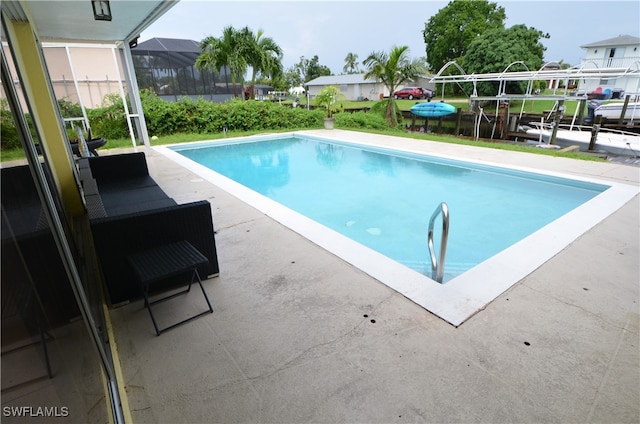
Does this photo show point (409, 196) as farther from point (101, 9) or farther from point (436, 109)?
point (436, 109)

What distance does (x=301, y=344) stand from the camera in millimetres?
2062

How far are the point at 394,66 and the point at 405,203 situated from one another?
369 inches

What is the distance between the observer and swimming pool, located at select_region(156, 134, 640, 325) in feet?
9.96

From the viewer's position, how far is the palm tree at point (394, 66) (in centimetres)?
1325

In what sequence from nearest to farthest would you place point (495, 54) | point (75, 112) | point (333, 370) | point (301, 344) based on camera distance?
1. point (333, 370)
2. point (301, 344)
3. point (75, 112)
4. point (495, 54)

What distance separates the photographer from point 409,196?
6355 millimetres

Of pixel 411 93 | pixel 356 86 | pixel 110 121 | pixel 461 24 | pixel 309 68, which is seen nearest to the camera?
pixel 110 121

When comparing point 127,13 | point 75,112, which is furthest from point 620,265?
point 75,112

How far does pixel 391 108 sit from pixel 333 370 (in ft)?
47.5

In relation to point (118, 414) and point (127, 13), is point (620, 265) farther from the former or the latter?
point (127, 13)

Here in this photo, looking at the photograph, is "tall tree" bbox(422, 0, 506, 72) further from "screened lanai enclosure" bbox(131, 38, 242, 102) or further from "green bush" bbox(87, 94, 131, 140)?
"green bush" bbox(87, 94, 131, 140)

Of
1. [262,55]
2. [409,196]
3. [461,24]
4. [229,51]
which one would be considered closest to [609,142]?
[409,196]

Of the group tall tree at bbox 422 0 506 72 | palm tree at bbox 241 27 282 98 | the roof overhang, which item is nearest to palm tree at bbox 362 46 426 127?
palm tree at bbox 241 27 282 98

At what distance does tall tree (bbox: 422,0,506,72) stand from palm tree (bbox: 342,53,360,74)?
31.9 metres
